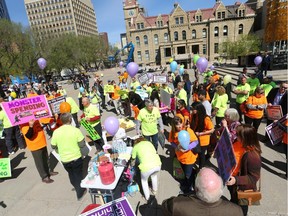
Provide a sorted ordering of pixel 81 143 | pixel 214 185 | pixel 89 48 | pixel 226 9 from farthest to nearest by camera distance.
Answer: pixel 89 48, pixel 226 9, pixel 81 143, pixel 214 185

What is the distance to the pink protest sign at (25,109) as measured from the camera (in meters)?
3.99

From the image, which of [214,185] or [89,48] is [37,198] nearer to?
[214,185]

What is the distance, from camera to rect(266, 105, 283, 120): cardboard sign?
488 cm

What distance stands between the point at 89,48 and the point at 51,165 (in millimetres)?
→ 51673

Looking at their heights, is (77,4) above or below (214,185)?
above

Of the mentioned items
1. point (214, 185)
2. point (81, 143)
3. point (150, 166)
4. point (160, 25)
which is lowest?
point (150, 166)

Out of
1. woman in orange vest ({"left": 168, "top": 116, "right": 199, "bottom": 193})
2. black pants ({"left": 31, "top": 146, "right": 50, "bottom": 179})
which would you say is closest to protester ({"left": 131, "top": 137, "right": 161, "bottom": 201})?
woman in orange vest ({"left": 168, "top": 116, "right": 199, "bottom": 193})

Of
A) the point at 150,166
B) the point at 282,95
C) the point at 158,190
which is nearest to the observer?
the point at 150,166

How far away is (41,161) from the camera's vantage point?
4.70m

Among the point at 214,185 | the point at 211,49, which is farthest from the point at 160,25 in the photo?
the point at 214,185

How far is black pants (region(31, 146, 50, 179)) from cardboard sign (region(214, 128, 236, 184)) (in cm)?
437

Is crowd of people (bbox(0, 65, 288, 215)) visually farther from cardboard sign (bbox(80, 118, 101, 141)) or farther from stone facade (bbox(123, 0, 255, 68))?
stone facade (bbox(123, 0, 255, 68))

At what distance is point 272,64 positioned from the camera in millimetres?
15820

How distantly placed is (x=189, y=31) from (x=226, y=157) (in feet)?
165
